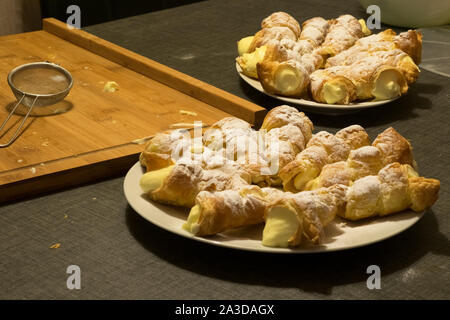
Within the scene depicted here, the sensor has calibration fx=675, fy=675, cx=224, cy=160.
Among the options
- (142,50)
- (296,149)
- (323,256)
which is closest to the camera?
(323,256)

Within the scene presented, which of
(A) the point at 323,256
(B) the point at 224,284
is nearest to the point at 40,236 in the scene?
(B) the point at 224,284

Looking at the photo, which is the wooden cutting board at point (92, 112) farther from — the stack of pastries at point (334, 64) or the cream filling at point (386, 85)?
the cream filling at point (386, 85)

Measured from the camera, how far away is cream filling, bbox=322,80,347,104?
1.36 meters

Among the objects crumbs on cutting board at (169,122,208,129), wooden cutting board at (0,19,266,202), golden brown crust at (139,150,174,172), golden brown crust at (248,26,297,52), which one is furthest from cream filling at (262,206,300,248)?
golden brown crust at (248,26,297,52)

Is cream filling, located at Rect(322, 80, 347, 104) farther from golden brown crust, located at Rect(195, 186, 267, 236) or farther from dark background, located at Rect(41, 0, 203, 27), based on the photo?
dark background, located at Rect(41, 0, 203, 27)

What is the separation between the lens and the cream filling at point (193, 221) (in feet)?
2.88

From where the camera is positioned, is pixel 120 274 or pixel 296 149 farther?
pixel 296 149

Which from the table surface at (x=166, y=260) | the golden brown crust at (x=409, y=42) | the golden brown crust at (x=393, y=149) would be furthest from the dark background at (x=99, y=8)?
the golden brown crust at (x=393, y=149)

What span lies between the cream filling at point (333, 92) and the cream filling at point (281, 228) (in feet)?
1.81

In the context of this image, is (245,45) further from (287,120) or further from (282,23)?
(287,120)

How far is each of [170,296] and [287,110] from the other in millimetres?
424

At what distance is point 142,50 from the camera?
71.3 inches

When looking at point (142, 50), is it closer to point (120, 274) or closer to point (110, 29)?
point (110, 29)

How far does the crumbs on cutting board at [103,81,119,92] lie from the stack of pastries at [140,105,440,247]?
18.9 inches
